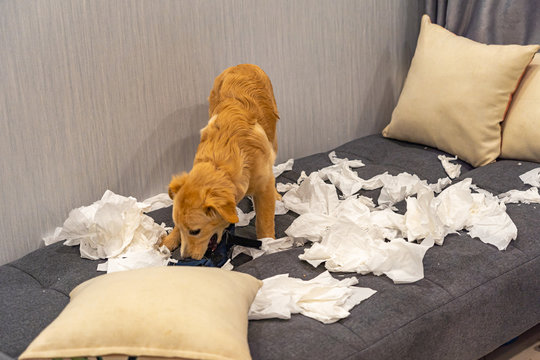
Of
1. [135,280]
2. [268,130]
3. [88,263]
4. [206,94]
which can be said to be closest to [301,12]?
[206,94]

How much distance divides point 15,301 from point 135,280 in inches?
21.9

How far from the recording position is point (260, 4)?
253 centimetres

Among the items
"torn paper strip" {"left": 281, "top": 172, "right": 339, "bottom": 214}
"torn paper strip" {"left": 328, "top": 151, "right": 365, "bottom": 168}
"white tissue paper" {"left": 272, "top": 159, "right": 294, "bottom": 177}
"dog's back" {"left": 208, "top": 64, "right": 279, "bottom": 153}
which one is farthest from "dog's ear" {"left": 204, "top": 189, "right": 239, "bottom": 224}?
"torn paper strip" {"left": 328, "top": 151, "right": 365, "bottom": 168}

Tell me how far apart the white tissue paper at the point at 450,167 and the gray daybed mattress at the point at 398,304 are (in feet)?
1.18

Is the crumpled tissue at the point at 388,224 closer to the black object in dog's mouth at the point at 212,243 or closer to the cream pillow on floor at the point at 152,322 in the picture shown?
the black object in dog's mouth at the point at 212,243

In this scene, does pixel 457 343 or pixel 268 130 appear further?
pixel 268 130

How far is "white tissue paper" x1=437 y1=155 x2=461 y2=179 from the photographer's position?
2.47m

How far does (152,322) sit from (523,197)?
1.45m

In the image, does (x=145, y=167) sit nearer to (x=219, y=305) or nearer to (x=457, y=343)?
(x=219, y=305)

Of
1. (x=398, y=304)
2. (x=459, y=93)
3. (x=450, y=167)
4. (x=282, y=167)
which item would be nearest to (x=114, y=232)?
(x=282, y=167)

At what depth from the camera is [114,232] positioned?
201cm

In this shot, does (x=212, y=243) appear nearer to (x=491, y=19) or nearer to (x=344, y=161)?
(x=344, y=161)

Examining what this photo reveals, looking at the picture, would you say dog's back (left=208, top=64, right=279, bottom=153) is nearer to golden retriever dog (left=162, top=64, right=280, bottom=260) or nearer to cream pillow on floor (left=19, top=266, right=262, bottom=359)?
golden retriever dog (left=162, top=64, right=280, bottom=260)

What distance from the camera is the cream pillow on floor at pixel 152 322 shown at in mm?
1229
